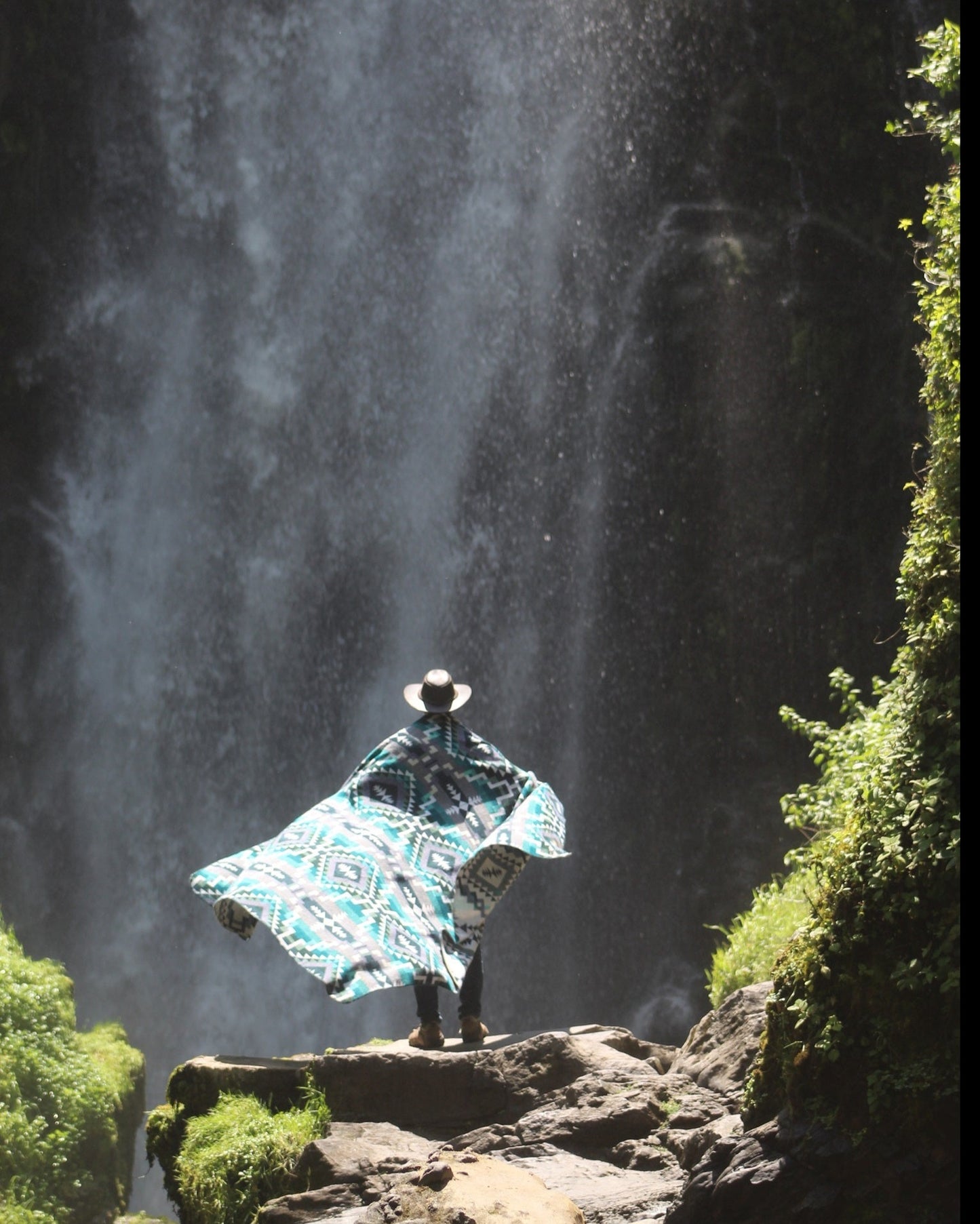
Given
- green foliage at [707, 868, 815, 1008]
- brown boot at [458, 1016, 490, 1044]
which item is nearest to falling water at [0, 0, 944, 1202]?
green foliage at [707, 868, 815, 1008]

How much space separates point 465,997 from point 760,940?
6.70 feet

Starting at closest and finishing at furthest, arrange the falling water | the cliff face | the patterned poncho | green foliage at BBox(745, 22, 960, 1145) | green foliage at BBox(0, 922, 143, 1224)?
green foliage at BBox(745, 22, 960, 1145), the cliff face, the patterned poncho, green foliage at BBox(0, 922, 143, 1224), the falling water

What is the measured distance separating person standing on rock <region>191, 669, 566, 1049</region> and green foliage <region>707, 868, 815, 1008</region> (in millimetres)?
1805

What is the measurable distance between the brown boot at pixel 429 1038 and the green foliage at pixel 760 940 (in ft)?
6.19

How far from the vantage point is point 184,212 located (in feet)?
43.8

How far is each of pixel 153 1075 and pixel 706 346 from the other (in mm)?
9062

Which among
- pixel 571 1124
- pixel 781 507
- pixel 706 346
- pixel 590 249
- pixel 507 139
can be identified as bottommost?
pixel 571 1124

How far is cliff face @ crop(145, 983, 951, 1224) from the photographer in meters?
3.84

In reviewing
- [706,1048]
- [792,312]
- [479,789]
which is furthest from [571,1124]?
[792,312]

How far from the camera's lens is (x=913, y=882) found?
3.34 metres

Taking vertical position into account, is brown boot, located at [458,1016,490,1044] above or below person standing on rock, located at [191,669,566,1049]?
below

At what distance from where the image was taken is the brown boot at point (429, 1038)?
18.2 ft

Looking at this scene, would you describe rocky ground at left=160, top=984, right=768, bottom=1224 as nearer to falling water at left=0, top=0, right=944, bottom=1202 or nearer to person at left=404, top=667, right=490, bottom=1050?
person at left=404, top=667, right=490, bottom=1050

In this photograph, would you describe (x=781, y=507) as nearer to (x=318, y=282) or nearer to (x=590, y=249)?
(x=590, y=249)
